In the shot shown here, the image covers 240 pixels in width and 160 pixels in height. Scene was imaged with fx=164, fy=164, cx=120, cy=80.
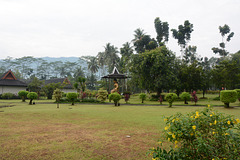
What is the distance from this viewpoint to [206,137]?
7.48ft

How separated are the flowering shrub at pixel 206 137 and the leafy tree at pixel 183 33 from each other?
42.6 metres

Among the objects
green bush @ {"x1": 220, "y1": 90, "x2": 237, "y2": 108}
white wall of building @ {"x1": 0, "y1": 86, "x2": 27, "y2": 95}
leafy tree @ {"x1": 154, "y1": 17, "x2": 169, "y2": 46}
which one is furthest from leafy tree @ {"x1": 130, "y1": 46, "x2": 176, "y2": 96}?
white wall of building @ {"x1": 0, "y1": 86, "x2": 27, "y2": 95}

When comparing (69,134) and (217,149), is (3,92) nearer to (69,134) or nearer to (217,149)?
(69,134)

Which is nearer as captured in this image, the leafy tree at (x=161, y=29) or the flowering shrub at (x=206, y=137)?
the flowering shrub at (x=206, y=137)

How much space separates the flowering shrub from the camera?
211 cm

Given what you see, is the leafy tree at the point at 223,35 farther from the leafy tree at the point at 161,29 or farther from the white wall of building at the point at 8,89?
the white wall of building at the point at 8,89

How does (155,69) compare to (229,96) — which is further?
(155,69)

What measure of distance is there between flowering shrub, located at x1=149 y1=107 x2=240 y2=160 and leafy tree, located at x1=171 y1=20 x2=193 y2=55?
42.6m

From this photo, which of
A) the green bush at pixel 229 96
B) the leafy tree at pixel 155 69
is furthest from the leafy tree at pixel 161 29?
the green bush at pixel 229 96

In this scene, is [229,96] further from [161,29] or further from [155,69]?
[161,29]

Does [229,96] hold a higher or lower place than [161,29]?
lower

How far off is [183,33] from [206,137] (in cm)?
4387

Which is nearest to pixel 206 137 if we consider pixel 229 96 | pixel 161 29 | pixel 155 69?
pixel 229 96

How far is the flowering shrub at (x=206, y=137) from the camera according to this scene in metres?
2.11
